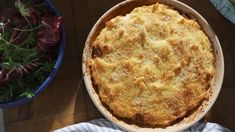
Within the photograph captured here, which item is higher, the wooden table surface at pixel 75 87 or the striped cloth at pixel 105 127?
the wooden table surface at pixel 75 87

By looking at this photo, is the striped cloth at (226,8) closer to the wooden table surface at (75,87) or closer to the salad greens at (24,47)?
the wooden table surface at (75,87)

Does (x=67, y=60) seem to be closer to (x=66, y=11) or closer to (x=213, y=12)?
(x=66, y=11)

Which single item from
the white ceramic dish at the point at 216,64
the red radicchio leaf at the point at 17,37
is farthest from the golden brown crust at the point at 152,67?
the red radicchio leaf at the point at 17,37

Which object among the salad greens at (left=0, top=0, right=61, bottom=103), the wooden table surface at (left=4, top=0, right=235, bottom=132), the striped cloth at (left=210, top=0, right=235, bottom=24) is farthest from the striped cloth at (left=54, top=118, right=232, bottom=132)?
the striped cloth at (left=210, top=0, right=235, bottom=24)

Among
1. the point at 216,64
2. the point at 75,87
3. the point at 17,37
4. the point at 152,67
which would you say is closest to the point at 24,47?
the point at 17,37

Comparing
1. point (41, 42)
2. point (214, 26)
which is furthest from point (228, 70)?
point (41, 42)

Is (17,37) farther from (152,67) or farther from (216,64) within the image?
(216,64)
